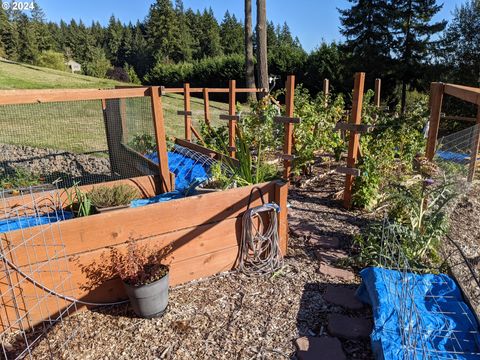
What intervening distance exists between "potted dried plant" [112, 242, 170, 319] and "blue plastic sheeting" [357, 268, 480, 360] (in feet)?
4.25

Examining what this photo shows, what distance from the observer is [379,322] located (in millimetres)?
2113

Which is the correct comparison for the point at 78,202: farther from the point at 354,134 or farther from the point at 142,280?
the point at 354,134

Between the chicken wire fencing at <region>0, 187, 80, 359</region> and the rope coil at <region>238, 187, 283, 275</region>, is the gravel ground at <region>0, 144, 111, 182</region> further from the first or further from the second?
the rope coil at <region>238, 187, 283, 275</region>

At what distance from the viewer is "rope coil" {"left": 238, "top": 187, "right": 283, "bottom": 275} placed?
9.27 ft

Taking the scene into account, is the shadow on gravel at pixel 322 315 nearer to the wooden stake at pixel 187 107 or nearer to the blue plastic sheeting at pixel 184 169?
the blue plastic sheeting at pixel 184 169

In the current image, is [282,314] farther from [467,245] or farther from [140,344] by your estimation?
[467,245]

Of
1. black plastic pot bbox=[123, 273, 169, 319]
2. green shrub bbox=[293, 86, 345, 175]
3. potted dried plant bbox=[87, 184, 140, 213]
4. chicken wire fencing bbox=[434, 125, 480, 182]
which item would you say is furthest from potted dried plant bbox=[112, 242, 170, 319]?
green shrub bbox=[293, 86, 345, 175]

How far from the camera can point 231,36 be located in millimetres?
48750

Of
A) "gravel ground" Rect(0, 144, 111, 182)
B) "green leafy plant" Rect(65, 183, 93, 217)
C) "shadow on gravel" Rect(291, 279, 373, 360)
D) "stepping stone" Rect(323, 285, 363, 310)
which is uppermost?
"green leafy plant" Rect(65, 183, 93, 217)

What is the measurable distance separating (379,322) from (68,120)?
26.2 feet

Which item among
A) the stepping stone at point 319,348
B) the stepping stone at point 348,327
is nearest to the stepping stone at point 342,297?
the stepping stone at point 348,327

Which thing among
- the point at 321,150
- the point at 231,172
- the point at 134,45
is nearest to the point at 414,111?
the point at 321,150

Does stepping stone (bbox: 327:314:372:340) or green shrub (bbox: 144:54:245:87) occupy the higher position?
green shrub (bbox: 144:54:245:87)

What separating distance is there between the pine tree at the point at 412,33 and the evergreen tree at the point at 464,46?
6.64 ft
